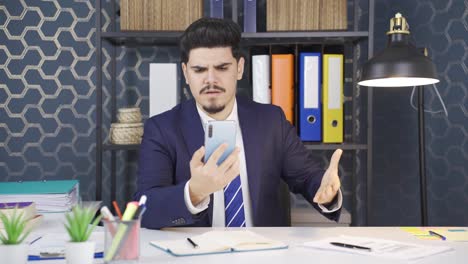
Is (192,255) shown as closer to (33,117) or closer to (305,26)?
(305,26)

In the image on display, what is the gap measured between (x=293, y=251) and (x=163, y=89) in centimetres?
137

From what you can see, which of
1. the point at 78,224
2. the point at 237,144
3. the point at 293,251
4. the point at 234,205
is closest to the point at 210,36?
the point at 237,144

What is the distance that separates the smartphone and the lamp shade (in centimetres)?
79

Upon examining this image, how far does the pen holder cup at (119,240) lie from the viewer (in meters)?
1.21

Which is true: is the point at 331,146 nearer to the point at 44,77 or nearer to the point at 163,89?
the point at 163,89

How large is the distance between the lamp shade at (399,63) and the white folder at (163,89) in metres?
0.88

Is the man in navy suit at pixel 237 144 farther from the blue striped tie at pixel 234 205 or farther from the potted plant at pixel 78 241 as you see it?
the potted plant at pixel 78 241

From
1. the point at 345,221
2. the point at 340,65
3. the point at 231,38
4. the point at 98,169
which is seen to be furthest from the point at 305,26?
the point at 98,169

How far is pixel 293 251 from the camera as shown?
1509 mm

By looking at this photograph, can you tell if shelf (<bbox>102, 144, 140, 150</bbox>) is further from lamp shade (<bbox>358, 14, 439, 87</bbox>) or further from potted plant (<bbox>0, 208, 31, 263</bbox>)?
potted plant (<bbox>0, 208, 31, 263</bbox>)

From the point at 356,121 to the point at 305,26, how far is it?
0.57 metres

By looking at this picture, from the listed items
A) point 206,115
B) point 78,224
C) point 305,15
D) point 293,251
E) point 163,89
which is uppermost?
point 305,15

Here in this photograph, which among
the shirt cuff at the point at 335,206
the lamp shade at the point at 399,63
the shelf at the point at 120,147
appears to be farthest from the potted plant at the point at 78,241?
the shelf at the point at 120,147

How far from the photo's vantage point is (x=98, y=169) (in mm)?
2697
